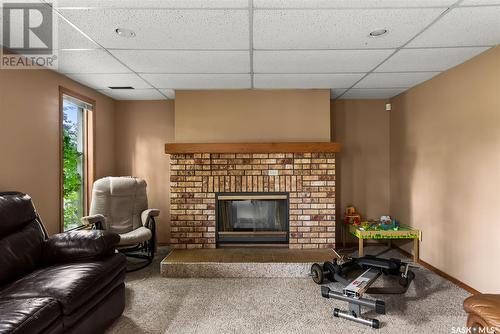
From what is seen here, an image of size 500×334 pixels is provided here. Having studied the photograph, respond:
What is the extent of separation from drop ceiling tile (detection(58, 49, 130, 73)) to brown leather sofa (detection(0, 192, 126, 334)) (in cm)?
135

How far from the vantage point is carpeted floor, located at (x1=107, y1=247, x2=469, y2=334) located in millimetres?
2268

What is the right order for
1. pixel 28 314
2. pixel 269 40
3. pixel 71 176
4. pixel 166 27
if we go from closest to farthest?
pixel 28 314, pixel 166 27, pixel 269 40, pixel 71 176

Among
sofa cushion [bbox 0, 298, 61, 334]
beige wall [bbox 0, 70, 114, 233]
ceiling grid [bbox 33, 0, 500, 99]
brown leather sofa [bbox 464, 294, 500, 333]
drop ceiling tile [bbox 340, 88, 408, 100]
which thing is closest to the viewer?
sofa cushion [bbox 0, 298, 61, 334]

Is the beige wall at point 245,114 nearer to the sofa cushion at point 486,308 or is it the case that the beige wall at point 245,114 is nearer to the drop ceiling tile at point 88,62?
the drop ceiling tile at point 88,62

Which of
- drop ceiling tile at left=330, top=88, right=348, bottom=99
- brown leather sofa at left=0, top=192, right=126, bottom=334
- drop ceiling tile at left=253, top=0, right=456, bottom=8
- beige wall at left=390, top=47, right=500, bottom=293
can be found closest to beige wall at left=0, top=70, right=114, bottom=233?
brown leather sofa at left=0, top=192, right=126, bottom=334

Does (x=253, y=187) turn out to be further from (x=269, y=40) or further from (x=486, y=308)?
(x=486, y=308)

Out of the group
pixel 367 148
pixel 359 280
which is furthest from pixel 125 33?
Result: pixel 367 148

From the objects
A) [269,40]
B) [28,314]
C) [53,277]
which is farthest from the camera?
[269,40]

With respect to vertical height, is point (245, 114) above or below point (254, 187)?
above

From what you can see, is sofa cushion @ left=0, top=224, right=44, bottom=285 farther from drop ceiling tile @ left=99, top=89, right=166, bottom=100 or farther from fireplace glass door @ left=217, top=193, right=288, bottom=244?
drop ceiling tile @ left=99, top=89, right=166, bottom=100

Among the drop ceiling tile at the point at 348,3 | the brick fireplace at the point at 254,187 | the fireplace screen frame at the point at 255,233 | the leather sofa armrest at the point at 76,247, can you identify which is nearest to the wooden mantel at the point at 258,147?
the brick fireplace at the point at 254,187

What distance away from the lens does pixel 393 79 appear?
353 cm

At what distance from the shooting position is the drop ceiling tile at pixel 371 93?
13.2ft

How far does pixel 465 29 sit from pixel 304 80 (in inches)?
65.0
